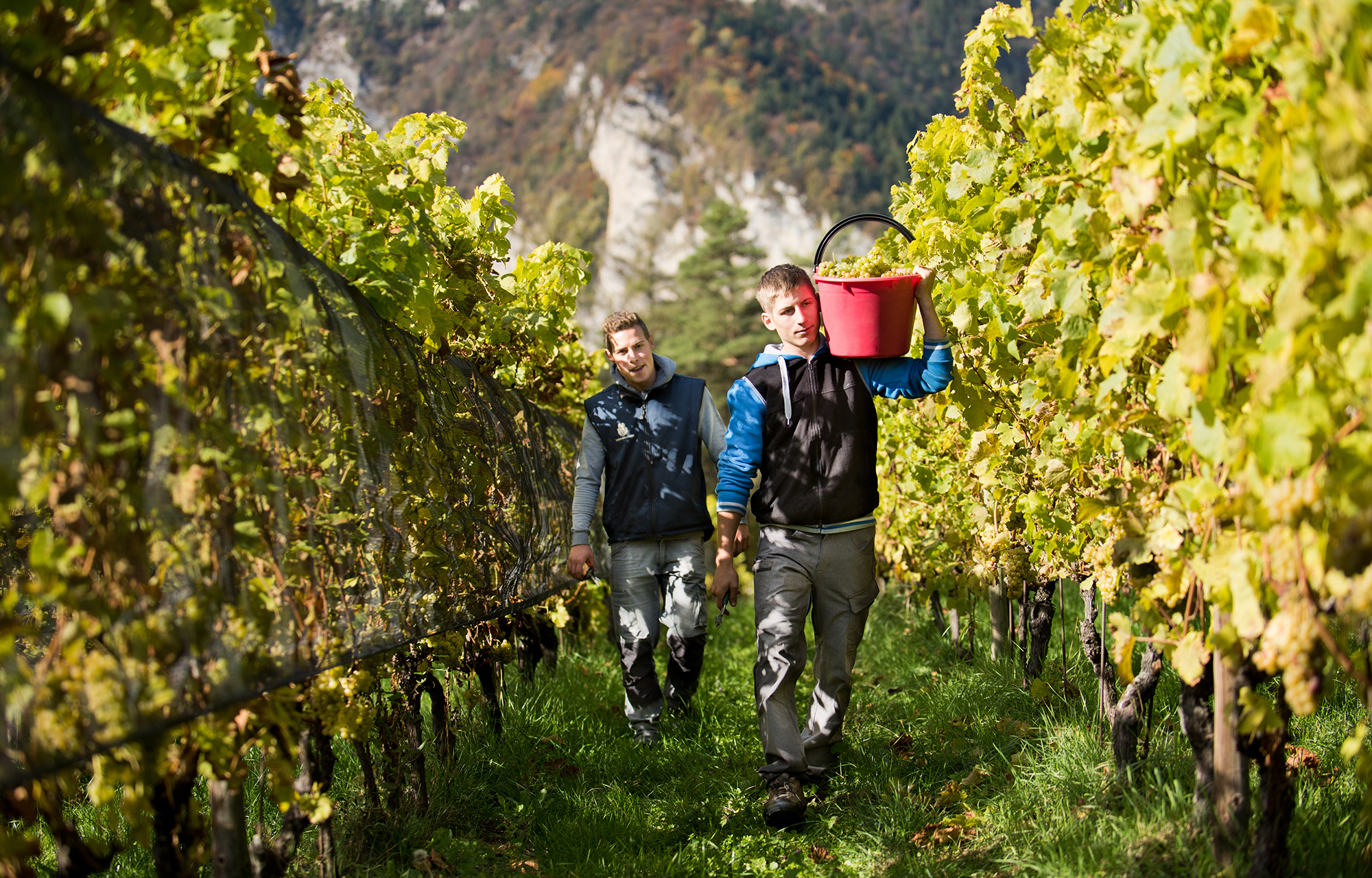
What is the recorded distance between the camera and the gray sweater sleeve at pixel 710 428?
4.09 meters

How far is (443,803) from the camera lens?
3043 millimetres

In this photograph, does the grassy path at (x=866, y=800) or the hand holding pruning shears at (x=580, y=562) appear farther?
the hand holding pruning shears at (x=580, y=562)

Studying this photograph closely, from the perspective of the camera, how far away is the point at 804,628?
3039mm

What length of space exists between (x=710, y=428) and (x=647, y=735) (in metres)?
1.29

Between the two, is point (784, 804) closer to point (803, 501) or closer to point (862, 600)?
point (862, 600)

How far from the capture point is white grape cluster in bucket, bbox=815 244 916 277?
3354mm

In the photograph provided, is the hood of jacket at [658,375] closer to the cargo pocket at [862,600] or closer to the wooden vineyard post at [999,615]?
the cargo pocket at [862,600]

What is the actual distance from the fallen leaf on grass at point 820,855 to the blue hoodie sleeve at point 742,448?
1039 mm

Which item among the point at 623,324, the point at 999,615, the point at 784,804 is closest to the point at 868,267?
the point at 623,324

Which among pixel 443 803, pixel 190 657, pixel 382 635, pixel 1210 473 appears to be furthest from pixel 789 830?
pixel 190 657

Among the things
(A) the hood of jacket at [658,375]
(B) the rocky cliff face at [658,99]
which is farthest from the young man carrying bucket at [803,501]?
(B) the rocky cliff face at [658,99]

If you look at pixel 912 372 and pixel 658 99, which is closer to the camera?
pixel 912 372

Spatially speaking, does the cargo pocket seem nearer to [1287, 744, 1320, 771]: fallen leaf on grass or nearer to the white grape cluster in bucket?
the white grape cluster in bucket

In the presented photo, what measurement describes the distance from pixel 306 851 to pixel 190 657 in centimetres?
125
